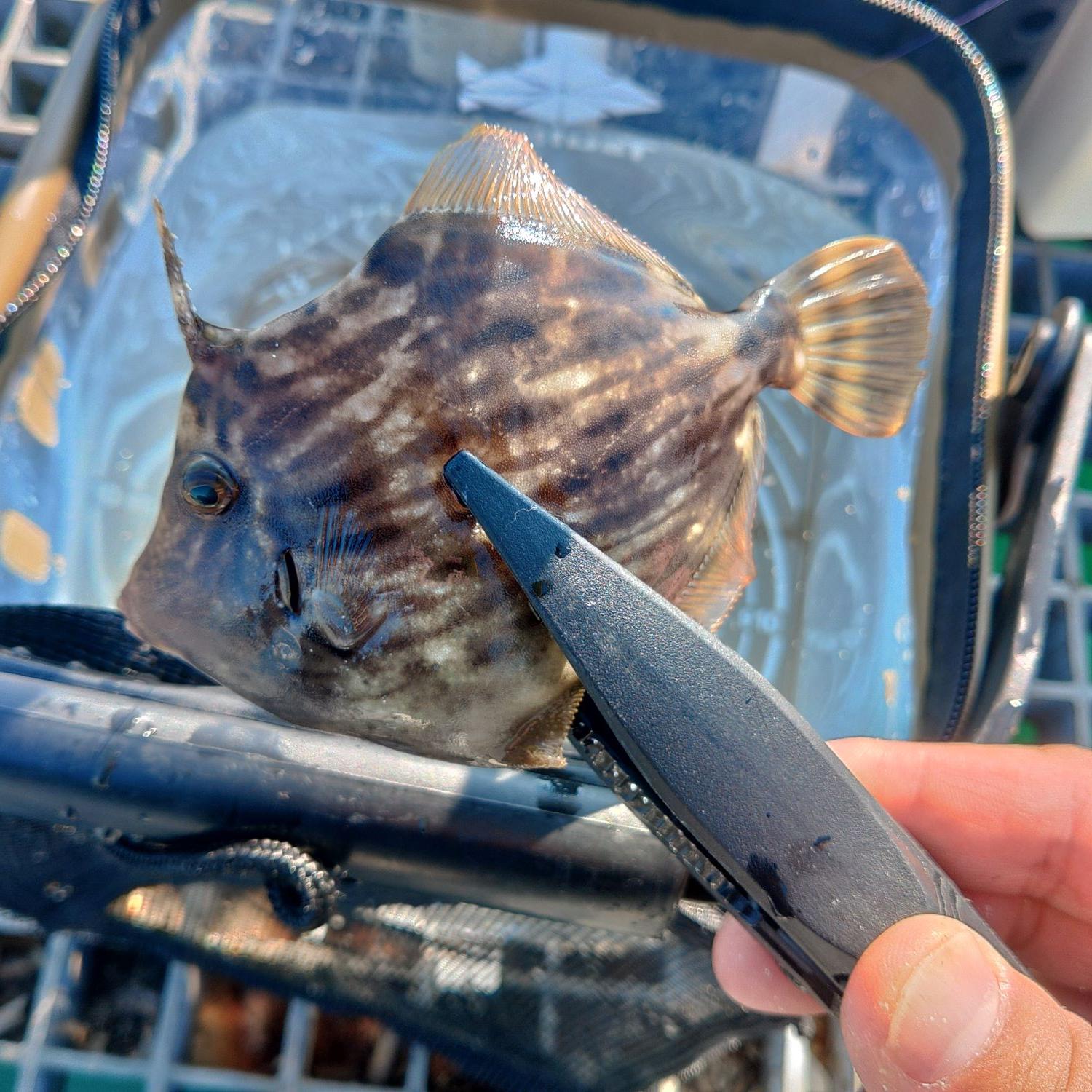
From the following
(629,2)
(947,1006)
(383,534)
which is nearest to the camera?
(947,1006)

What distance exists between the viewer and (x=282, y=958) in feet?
3.72

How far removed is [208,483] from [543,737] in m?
0.44

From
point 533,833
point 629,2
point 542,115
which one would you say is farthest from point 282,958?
point 542,115

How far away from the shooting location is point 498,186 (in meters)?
0.81

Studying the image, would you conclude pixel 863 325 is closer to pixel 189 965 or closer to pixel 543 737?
pixel 543 737

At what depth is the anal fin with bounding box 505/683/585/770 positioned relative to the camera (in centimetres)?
86

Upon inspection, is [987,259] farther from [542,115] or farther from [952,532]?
[542,115]

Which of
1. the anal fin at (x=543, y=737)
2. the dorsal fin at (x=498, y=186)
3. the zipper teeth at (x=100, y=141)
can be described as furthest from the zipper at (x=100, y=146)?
the anal fin at (x=543, y=737)

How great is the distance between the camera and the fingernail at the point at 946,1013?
2.18ft

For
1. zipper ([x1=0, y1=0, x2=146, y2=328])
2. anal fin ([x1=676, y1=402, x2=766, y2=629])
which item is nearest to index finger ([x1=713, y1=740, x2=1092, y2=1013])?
anal fin ([x1=676, y1=402, x2=766, y2=629])

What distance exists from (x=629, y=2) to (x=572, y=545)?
1.29 meters

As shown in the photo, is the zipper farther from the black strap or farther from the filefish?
the filefish

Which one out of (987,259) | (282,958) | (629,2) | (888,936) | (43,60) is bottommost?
(282,958)

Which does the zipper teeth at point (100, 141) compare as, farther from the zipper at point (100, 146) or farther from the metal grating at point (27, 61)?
the metal grating at point (27, 61)
